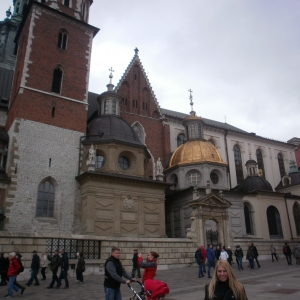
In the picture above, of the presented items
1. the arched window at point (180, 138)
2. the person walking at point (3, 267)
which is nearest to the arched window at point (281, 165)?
the arched window at point (180, 138)

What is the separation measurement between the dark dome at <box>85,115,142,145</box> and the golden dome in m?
5.46

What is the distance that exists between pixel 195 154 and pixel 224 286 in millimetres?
25592

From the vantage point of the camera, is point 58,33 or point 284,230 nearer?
point 58,33

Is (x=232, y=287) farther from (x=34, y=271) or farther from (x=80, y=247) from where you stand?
(x=80, y=247)

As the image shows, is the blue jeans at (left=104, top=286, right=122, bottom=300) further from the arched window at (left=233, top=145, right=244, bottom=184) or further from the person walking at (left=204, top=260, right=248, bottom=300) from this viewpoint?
the arched window at (left=233, top=145, right=244, bottom=184)

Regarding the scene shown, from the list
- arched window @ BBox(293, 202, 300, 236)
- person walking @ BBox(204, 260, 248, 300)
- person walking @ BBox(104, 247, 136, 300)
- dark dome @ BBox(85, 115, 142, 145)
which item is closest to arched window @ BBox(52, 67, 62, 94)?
dark dome @ BBox(85, 115, 142, 145)

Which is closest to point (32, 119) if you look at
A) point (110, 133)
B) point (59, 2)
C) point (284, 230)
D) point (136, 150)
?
point (110, 133)

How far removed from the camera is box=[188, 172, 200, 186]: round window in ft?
92.0

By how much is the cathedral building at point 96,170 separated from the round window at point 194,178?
0.09m

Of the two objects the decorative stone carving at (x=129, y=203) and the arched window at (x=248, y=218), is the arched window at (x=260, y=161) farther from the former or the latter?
the decorative stone carving at (x=129, y=203)

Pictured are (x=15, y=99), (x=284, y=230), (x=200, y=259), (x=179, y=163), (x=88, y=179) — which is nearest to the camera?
(x=200, y=259)

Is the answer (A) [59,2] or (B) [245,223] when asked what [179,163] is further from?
(A) [59,2]

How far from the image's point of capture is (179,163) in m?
28.6

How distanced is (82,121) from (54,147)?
321cm
